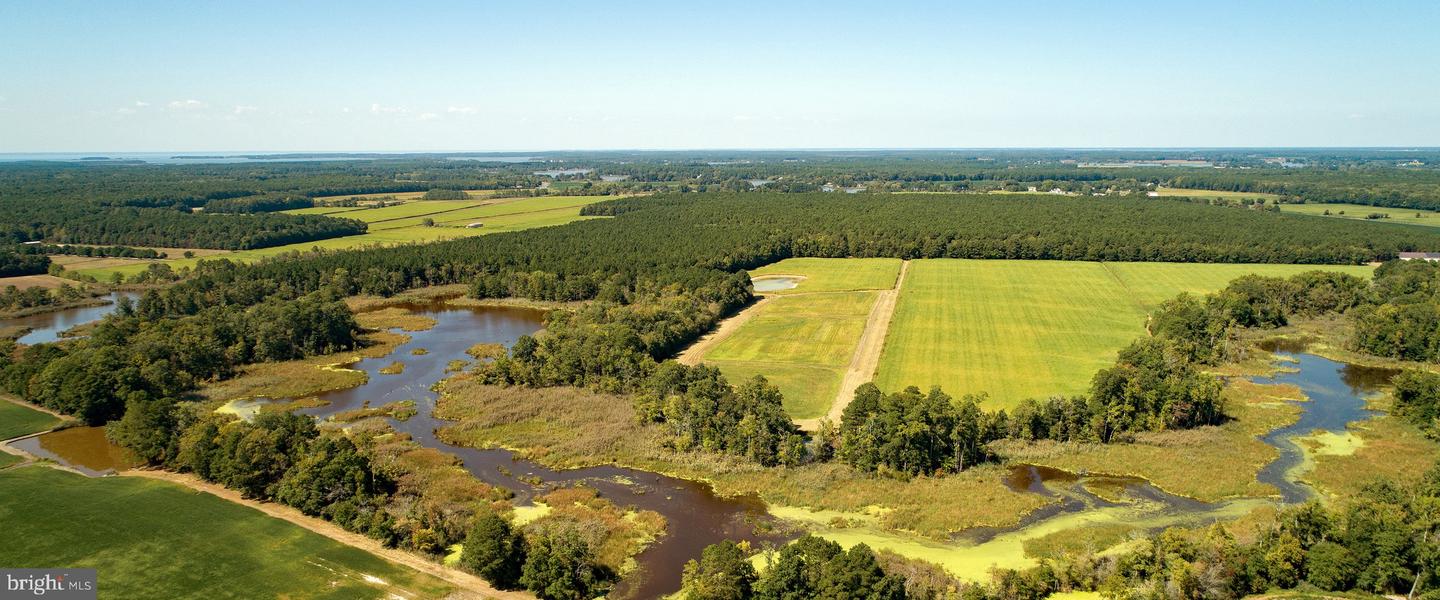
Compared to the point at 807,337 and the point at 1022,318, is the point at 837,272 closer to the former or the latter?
the point at 1022,318

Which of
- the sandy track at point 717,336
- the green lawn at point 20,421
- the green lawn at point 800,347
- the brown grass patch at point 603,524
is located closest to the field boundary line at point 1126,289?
the green lawn at point 800,347

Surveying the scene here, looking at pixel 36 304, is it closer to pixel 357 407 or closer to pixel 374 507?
pixel 357 407

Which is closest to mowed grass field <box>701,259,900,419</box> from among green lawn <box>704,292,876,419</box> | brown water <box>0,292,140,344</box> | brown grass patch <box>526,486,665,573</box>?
green lawn <box>704,292,876,419</box>

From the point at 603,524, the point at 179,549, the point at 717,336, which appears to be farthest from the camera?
the point at 717,336

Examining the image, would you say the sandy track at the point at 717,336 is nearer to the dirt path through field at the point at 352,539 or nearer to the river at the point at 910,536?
the river at the point at 910,536

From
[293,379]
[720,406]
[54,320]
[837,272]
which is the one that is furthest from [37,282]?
[837,272]

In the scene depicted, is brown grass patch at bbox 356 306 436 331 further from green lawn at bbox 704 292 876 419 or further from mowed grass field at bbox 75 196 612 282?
mowed grass field at bbox 75 196 612 282

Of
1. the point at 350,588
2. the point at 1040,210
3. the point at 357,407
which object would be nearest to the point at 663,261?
the point at 357,407
